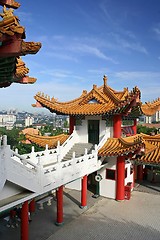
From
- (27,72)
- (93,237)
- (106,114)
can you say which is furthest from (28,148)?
(27,72)

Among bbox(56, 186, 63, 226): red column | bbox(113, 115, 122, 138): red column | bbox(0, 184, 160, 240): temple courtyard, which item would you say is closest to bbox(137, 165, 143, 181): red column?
bbox(0, 184, 160, 240): temple courtyard

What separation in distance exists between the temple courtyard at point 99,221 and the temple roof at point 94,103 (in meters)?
5.02

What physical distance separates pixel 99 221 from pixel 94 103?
22.8 feet

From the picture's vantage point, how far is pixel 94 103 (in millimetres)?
14672

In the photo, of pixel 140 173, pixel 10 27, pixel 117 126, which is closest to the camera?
pixel 10 27

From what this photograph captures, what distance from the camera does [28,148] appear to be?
137 ft

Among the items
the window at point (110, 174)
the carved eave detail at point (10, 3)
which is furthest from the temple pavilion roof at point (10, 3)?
the window at point (110, 174)

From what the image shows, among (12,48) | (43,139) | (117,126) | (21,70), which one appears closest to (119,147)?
(117,126)

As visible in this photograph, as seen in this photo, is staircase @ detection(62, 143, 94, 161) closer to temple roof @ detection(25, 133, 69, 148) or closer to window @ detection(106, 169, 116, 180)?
temple roof @ detection(25, 133, 69, 148)

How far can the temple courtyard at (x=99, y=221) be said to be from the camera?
30.7 ft

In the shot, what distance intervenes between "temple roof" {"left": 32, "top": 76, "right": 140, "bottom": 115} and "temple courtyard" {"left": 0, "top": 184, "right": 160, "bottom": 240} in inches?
198

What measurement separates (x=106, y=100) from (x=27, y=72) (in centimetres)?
925

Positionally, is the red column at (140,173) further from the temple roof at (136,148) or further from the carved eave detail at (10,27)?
the carved eave detail at (10,27)

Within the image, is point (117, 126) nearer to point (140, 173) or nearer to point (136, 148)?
point (136, 148)
